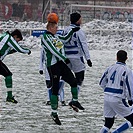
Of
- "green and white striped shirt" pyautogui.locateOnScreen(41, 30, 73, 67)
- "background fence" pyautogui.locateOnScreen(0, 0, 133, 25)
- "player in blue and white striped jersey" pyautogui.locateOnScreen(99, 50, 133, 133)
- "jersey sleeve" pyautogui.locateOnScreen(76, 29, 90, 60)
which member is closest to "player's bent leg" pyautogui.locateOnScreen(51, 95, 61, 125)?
"green and white striped shirt" pyautogui.locateOnScreen(41, 30, 73, 67)

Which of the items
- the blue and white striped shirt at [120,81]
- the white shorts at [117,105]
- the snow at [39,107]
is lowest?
the snow at [39,107]

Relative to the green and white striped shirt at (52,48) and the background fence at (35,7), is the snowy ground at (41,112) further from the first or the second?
the background fence at (35,7)

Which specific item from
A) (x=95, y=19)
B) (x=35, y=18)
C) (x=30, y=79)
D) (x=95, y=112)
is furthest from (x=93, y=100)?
(x=35, y=18)

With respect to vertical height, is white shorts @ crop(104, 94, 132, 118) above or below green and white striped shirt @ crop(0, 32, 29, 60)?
below

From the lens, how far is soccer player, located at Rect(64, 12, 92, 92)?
31.5 feet

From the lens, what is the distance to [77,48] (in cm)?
980

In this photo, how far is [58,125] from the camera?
8.54 meters

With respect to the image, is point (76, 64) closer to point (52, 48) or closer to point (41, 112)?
point (41, 112)

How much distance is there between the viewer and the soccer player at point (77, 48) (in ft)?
31.5

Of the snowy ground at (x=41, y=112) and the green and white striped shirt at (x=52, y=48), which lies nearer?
the snowy ground at (x=41, y=112)

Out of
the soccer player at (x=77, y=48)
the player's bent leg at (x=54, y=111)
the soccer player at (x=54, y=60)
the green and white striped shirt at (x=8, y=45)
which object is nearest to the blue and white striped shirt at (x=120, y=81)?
the soccer player at (x=54, y=60)

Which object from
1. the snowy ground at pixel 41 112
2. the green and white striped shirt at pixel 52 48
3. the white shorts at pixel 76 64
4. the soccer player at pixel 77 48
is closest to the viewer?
the snowy ground at pixel 41 112

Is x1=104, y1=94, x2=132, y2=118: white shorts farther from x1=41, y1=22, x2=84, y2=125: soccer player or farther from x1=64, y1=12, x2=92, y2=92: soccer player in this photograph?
x1=64, y1=12, x2=92, y2=92: soccer player

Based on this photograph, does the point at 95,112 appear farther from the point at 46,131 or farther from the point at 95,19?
the point at 95,19
